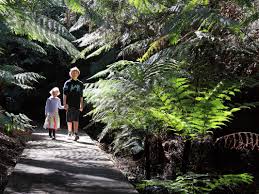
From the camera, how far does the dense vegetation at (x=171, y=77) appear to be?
4195 mm

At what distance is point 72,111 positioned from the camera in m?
7.78

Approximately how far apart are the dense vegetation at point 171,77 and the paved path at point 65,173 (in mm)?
401

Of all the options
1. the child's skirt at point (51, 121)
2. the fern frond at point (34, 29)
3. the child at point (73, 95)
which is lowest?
the child's skirt at point (51, 121)

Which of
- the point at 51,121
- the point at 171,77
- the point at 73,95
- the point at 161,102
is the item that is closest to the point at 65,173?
the point at 161,102

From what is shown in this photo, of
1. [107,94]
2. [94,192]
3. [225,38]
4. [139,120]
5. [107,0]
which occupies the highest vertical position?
[107,0]

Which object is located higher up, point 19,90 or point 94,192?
point 19,90

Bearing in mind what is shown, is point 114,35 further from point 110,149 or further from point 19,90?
point 19,90

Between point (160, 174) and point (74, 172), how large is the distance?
1.70m

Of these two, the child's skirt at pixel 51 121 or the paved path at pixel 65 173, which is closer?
the paved path at pixel 65 173

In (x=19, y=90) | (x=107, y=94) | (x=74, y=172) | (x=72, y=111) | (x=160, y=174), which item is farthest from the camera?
(x=19, y=90)

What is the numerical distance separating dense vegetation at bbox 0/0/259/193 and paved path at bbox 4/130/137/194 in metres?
0.40

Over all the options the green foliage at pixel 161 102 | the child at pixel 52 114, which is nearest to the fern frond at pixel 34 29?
the green foliage at pixel 161 102

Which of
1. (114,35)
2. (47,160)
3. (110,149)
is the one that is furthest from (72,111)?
(47,160)

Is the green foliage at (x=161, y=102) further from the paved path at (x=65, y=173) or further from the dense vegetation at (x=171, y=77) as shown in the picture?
the paved path at (x=65, y=173)
